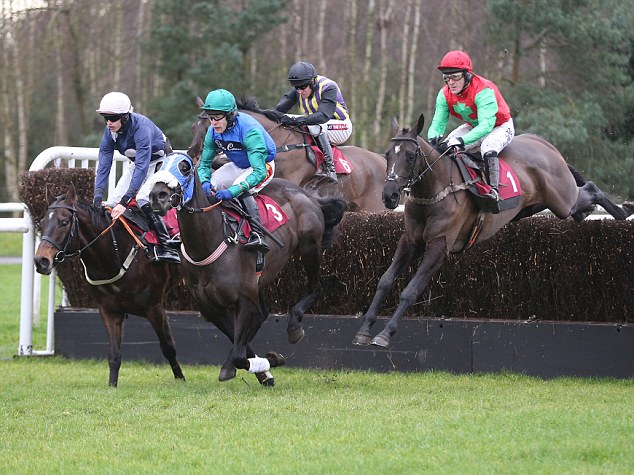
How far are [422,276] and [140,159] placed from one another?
2420 mm

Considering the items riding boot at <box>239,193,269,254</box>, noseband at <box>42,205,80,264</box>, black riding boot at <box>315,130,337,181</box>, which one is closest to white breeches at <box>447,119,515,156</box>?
riding boot at <box>239,193,269,254</box>

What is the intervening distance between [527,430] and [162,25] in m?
24.4

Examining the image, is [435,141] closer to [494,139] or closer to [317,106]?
[494,139]

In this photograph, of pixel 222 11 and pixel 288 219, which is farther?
pixel 222 11

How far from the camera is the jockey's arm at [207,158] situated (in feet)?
27.1

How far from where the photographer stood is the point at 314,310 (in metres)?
10.0

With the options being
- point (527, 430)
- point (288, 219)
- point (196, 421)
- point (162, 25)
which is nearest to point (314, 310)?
point (288, 219)

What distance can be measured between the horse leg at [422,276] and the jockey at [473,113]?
58 cm

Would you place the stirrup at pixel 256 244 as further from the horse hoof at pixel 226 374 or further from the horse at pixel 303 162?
the horse at pixel 303 162

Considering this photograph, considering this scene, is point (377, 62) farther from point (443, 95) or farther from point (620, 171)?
point (443, 95)

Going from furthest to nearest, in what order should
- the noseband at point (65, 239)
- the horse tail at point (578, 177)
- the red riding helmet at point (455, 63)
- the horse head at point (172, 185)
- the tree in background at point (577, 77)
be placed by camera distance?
the tree in background at point (577, 77) → the horse tail at point (578, 177) → the red riding helmet at point (455, 63) → the noseband at point (65, 239) → the horse head at point (172, 185)

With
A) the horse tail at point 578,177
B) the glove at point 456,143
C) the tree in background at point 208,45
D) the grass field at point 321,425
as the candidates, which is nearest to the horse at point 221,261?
the grass field at point 321,425

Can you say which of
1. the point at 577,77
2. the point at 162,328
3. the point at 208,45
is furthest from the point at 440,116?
the point at 208,45

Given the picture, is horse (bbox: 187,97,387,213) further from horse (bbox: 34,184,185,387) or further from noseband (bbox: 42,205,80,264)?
noseband (bbox: 42,205,80,264)
